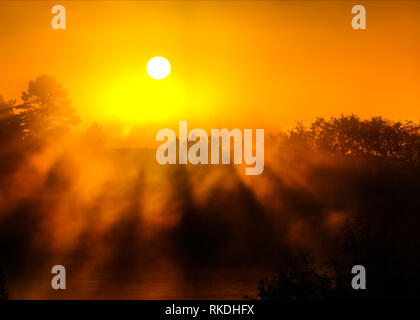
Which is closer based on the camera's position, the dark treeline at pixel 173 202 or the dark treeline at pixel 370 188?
the dark treeline at pixel 370 188

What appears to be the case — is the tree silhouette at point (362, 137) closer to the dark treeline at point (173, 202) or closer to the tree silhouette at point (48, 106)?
the dark treeline at point (173, 202)

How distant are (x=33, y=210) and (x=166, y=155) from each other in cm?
2350

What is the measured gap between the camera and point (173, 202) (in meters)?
81.4

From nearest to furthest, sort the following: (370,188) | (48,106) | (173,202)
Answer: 1. (370,188)
2. (173,202)
3. (48,106)

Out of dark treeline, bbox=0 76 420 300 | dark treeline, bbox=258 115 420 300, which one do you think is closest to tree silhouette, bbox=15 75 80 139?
dark treeline, bbox=0 76 420 300

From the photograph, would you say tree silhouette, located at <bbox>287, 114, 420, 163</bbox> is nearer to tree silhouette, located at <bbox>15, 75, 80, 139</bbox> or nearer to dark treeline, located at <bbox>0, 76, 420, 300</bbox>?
dark treeline, located at <bbox>0, 76, 420, 300</bbox>

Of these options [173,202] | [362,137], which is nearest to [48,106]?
[173,202]

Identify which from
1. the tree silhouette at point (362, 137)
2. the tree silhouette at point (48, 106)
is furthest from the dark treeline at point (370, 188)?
the tree silhouette at point (48, 106)

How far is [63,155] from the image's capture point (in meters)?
80.9

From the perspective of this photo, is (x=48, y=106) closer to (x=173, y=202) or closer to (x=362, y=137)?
(x=173, y=202)

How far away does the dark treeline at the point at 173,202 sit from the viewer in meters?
67.9

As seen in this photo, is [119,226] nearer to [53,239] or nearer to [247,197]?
[53,239]
